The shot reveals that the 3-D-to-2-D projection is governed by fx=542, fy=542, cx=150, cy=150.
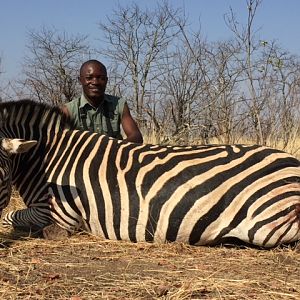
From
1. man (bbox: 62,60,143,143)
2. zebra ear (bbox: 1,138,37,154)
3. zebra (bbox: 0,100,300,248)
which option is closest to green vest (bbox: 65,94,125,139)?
man (bbox: 62,60,143,143)

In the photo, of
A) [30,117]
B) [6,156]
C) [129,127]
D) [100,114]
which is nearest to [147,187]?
[6,156]

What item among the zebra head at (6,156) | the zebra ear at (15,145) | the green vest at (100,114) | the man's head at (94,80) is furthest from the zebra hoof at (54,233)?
the man's head at (94,80)

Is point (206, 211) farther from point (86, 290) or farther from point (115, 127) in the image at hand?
point (115, 127)

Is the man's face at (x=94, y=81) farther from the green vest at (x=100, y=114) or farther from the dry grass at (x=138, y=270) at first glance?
the dry grass at (x=138, y=270)

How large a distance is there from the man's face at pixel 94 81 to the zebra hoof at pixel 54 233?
1.77 meters

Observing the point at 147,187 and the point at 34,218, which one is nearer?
the point at 147,187

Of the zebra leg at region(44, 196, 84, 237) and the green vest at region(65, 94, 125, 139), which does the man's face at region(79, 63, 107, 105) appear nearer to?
the green vest at region(65, 94, 125, 139)

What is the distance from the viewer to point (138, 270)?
10.4 feet

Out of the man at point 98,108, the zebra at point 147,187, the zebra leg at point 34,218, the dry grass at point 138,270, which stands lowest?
the dry grass at point 138,270

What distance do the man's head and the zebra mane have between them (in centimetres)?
106

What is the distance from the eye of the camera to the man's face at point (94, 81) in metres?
5.41

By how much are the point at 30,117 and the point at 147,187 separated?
1.17 metres

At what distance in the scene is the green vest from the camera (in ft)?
17.8

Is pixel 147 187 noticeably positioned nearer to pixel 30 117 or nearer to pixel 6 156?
pixel 6 156
